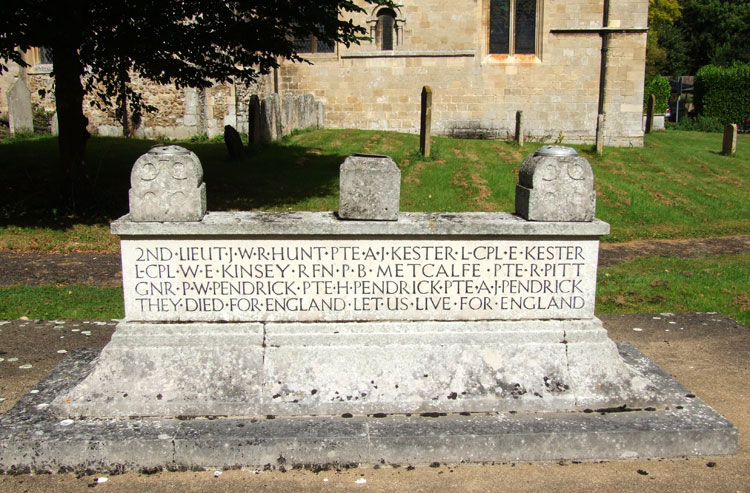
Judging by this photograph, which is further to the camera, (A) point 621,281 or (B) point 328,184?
(B) point 328,184

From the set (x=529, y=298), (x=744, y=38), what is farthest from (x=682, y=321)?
(x=744, y=38)

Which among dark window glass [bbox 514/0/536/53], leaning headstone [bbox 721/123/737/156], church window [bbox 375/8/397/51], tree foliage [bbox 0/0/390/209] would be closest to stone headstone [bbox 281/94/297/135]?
church window [bbox 375/8/397/51]

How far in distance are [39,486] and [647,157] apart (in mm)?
18653

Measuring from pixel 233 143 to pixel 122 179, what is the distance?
299 cm

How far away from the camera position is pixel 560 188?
15.8 ft

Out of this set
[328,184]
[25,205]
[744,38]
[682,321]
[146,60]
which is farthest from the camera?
[744,38]

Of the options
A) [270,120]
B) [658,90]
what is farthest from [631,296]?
[658,90]

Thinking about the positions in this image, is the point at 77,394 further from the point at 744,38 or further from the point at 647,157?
the point at 744,38

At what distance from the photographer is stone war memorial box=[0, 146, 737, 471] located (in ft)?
15.2

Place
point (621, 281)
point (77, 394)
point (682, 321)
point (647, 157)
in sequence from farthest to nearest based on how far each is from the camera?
point (647, 157) < point (621, 281) < point (682, 321) < point (77, 394)

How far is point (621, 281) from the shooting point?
9.13m

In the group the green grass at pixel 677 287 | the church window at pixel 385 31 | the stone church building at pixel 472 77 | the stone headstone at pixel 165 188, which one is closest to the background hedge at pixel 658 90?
the stone church building at pixel 472 77

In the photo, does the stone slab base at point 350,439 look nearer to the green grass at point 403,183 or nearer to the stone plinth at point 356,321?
the stone plinth at point 356,321

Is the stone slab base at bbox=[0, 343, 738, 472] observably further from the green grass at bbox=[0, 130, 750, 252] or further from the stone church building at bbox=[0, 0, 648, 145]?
the stone church building at bbox=[0, 0, 648, 145]
